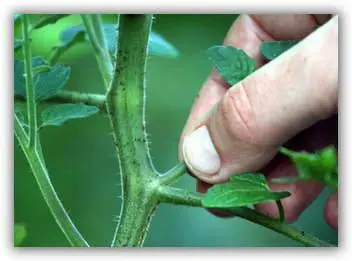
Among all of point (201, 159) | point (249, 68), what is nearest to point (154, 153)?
point (201, 159)

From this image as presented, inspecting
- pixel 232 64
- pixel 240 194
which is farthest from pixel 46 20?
pixel 240 194

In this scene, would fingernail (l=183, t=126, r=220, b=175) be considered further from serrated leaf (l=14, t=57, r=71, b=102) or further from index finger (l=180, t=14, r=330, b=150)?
serrated leaf (l=14, t=57, r=71, b=102)

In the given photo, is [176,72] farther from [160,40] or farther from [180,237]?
[180,237]

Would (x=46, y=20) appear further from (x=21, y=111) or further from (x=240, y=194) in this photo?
(x=240, y=194)

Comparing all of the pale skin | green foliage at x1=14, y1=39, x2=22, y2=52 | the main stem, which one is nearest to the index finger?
the pale skin

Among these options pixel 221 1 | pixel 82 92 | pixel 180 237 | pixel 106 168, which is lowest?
pixel 180 237

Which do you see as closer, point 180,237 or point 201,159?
point 201,159
